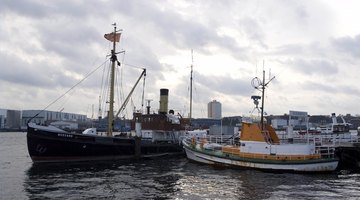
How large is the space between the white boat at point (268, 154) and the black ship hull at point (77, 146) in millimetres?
10449

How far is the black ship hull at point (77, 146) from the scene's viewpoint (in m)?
44.2

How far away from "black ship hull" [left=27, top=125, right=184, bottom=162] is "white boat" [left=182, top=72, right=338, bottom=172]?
10.4 metres

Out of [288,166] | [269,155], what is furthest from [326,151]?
[269,155]

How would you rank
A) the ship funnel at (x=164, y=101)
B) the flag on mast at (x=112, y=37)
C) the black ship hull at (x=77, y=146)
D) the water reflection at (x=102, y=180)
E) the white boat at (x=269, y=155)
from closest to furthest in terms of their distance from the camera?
the water reflection at (x=102, y=180) < the white boat at (x=269, y=155) < the black ship hull at (x=77, y=146) < the flag on mast at (x=112, y=37) < the ship funnel at (x=164, y=101)

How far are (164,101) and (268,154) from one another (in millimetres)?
24643

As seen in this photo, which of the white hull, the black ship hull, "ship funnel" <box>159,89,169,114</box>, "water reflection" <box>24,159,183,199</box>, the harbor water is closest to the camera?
the harbor water

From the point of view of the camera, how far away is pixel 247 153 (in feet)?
131

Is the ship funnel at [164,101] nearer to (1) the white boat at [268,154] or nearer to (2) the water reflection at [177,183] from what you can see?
(1) the white boat at [268,154]

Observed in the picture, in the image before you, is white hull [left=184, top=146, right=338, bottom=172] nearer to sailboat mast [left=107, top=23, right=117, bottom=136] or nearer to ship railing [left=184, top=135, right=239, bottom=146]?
ship railing [left=184, top=135, right=239, bottom=146]

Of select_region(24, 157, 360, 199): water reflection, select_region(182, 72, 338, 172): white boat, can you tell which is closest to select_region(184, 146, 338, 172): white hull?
select_region(182, 72, 338, 172): white boat


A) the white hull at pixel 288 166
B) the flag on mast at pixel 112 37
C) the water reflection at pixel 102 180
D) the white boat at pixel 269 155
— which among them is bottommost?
the water reflection at pixel 102 180

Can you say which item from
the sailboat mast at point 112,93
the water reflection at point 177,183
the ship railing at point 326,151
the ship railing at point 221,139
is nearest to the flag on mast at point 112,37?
the sailboat mast at point 112,93

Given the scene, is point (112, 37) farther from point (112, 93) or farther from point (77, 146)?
point (77, 146)

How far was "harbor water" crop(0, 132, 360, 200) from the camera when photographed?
26.3 meters
